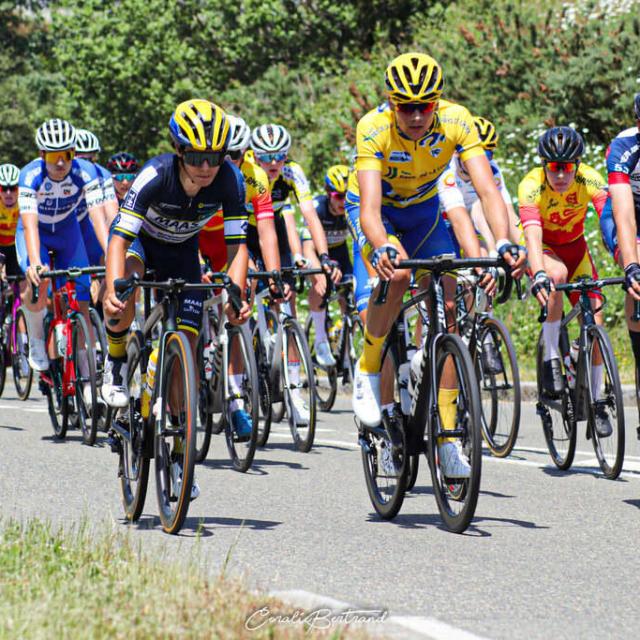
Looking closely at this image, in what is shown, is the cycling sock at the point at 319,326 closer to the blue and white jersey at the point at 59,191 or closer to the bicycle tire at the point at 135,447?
the blue and white jersey at the point at 59,191

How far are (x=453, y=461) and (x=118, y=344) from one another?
208 cm

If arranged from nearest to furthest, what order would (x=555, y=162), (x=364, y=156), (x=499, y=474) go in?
(x=364, y=156) → (x=499, y=474) → (x=555, y=162)

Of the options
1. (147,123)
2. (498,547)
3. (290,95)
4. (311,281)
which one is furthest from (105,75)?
(498,547)

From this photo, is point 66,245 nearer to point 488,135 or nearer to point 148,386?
point 488,135

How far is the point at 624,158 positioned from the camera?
7934mm

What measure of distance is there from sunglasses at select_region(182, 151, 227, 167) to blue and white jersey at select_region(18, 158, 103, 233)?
176 inches

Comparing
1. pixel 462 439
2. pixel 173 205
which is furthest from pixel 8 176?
pixel 462 439

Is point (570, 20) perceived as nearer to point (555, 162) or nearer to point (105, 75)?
point (555, 162)

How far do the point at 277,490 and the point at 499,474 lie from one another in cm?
159

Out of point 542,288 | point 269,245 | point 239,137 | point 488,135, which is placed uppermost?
point 488,135

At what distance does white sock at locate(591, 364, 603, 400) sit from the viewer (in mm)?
8945

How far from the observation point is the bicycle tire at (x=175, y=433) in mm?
6293

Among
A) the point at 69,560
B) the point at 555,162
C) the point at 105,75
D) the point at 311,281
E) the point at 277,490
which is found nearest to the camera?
the point at 69,560

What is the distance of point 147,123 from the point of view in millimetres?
38750
